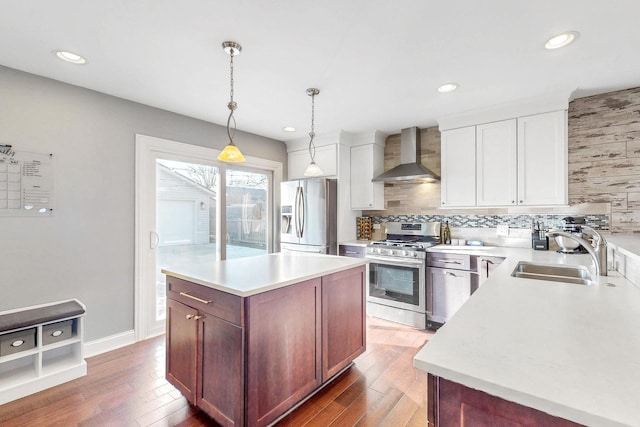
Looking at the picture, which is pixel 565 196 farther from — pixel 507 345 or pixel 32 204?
pixel 32 204

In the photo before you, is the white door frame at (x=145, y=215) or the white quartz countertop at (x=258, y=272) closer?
the white quartz countertop at (x=258, y=272)

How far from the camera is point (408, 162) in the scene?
12.8 feet

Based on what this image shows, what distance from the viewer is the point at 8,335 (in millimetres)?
2109

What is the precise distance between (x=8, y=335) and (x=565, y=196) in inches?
188

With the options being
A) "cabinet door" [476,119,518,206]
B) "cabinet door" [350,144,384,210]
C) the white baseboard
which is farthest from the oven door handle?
the white baseboard

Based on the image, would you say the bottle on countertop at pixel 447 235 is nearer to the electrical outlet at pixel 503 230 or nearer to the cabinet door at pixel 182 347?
the electrical outlet at pixel 503 230

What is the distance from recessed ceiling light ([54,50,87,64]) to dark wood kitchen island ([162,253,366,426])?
5.61 ft

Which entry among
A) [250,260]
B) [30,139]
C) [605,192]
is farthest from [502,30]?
[30,139]

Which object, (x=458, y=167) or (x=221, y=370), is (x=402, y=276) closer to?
(x=458, y=167)

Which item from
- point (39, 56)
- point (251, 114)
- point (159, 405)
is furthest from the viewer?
point (251, 114)

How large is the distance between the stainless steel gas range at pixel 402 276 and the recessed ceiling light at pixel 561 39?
6.85ft

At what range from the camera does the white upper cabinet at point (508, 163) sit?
9.37ft

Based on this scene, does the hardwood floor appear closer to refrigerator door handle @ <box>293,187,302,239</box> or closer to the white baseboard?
the white baseboard

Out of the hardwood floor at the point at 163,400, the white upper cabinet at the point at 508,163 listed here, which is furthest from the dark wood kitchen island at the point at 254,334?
the white upper cabinet at the point at 508,163
